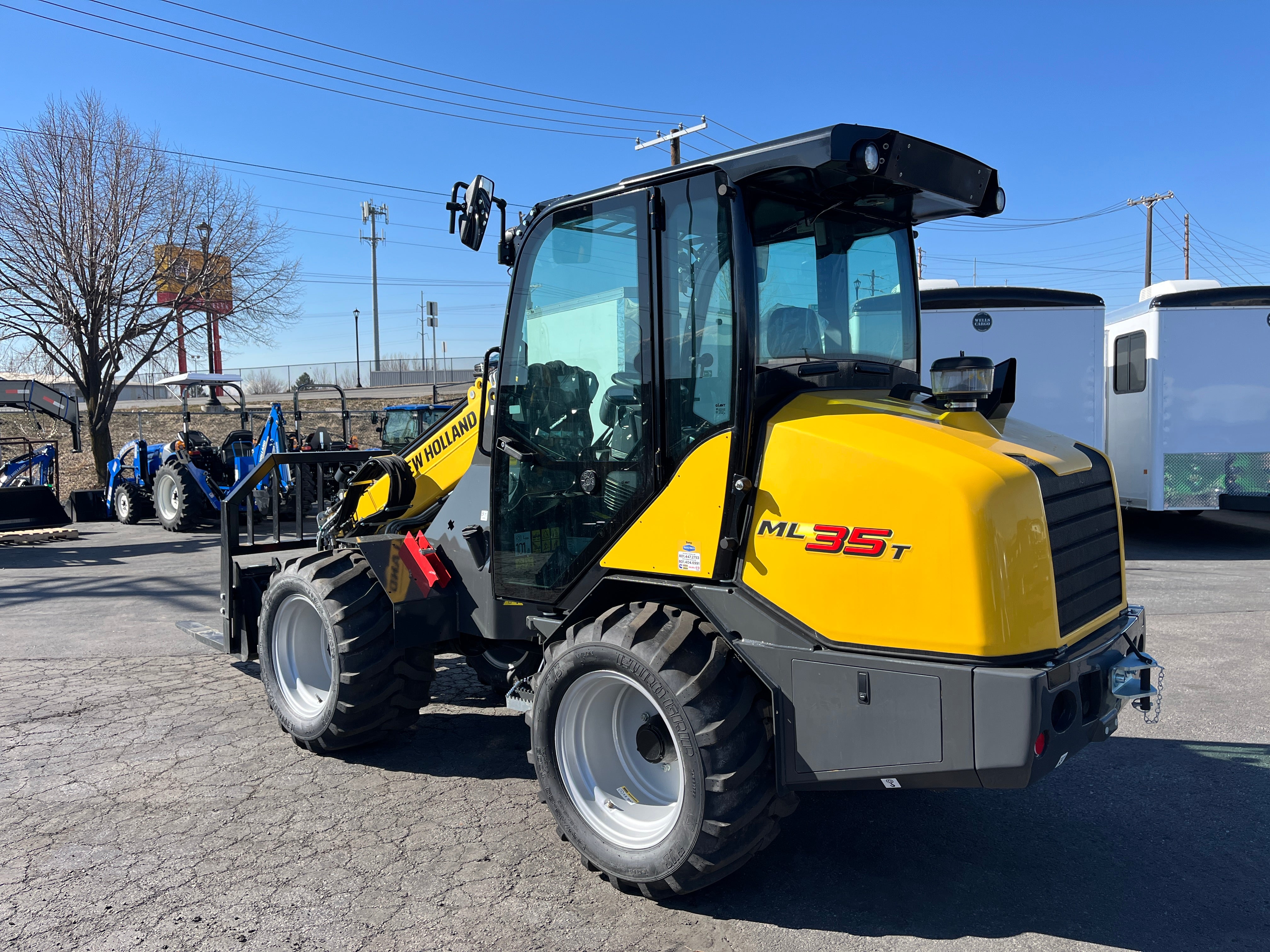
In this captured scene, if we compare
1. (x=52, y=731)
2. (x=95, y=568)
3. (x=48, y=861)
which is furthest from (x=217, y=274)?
(x=48, y=861)

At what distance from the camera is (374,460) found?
16.7 feet

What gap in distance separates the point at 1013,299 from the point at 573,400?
31.7ft

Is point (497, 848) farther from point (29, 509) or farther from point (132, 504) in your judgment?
point (132, 504)

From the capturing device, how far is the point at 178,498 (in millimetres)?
15039

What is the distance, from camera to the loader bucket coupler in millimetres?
13695

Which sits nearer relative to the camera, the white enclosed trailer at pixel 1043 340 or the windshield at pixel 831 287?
the windshield at pixel 831 287

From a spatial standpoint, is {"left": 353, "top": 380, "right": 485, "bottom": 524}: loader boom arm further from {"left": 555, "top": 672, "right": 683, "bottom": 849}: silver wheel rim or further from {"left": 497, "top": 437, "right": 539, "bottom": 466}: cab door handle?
{"left": 555, "top": 672, "right": 683, "bottom": 849}: silver wheel rim

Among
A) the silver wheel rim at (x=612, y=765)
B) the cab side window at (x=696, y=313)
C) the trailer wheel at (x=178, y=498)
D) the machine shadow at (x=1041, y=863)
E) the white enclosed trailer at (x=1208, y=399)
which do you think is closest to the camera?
the machine shadow at (x=1041, y=863)

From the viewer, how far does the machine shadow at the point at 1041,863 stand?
308 cm

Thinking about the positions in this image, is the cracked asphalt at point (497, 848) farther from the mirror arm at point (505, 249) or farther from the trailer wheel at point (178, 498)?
the trailer wheel at point (178, 498)

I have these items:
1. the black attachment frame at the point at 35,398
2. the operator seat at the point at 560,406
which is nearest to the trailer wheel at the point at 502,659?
the operator seat at the point at 560,406

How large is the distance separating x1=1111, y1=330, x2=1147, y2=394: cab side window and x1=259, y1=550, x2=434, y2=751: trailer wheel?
10996mm

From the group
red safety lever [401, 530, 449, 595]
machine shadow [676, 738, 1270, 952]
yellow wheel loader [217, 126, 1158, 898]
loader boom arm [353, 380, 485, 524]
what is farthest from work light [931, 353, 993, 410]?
red safety lever [401, 530, 449, 595]

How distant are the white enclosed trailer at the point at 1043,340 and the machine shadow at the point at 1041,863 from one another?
7871 millimetres
